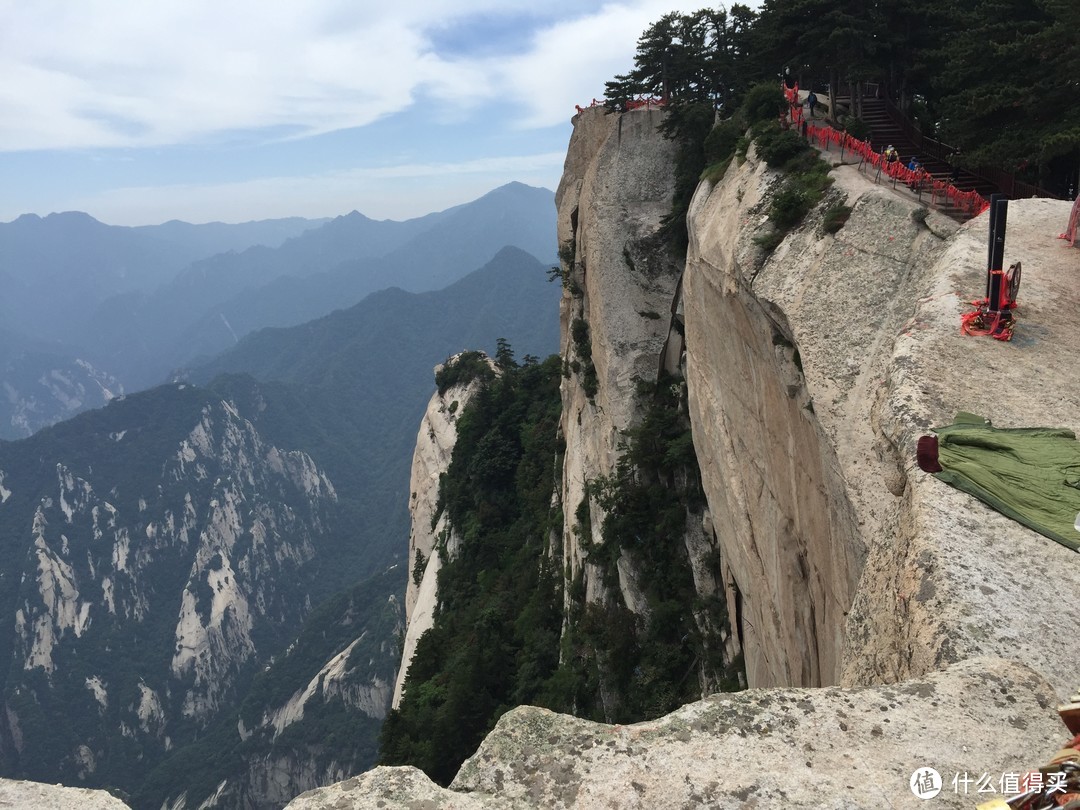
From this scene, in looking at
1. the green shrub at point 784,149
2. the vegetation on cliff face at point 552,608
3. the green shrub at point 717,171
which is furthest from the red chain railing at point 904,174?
the vegetation on cliff face at point 552,608

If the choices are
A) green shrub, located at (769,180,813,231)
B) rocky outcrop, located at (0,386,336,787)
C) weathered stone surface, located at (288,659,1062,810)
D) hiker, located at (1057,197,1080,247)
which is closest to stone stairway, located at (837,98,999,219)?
hiker, located at (1057,197,1080,247)

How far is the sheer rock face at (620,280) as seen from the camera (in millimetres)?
29109

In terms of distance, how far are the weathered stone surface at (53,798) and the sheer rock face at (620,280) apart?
79.6 ft

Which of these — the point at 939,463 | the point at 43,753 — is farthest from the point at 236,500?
the point at 939,463

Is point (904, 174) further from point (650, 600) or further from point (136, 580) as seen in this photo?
point (136, 580)

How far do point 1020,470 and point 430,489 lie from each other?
50784 mm

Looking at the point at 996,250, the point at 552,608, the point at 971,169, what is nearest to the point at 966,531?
the point at 996,250

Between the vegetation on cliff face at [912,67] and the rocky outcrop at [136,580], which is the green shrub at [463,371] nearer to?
the vegetation on cliff face at [912,67]

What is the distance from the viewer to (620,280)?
98.0ft

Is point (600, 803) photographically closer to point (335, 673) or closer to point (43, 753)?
point (335, 673)

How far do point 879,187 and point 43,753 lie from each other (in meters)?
167

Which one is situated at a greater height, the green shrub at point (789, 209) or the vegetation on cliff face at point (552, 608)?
the green shrub at point (789, 209)

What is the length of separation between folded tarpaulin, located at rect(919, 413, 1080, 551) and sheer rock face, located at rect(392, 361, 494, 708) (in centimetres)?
4225

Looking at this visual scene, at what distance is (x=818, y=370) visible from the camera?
11.4 metres
